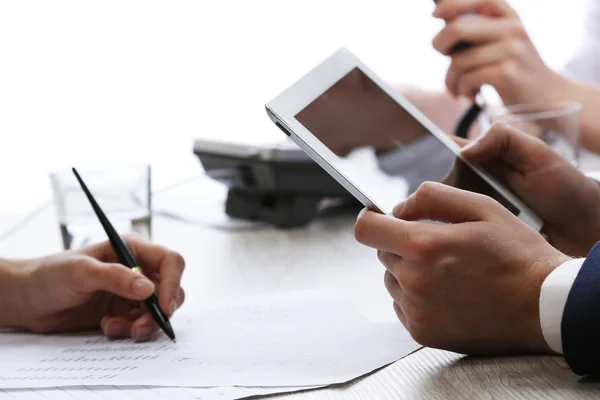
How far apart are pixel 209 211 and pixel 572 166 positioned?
0.60m

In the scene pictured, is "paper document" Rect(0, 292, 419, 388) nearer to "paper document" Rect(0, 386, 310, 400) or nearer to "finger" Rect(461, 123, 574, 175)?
"paper document" Rect(0, 386, 310, 400)

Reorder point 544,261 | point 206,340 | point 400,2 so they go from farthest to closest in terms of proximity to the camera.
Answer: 1. point 400,2
2. point 206,340
3. point 544,261

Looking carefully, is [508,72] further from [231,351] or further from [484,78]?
[231,351]

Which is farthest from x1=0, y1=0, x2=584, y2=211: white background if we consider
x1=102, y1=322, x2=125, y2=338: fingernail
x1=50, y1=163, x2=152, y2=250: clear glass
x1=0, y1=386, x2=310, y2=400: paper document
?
x1=0, y1=386, x2=310, y2=400: paper document

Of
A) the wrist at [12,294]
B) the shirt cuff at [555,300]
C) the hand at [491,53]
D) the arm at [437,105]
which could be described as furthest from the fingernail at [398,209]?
the arm at [437,105]

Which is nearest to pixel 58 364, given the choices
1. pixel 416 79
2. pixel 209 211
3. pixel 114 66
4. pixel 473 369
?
pixel 473 369

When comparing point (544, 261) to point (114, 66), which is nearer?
point (544, 261)

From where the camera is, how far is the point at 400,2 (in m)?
1.79

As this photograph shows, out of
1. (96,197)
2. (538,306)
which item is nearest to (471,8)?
(96,197)

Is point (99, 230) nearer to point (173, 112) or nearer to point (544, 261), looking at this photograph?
point (544, 261)

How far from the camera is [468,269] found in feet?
1.62

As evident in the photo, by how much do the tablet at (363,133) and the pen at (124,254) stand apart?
0.20 meters

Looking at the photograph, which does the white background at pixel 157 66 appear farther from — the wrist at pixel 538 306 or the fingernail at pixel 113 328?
the wrist at pixel 538 306

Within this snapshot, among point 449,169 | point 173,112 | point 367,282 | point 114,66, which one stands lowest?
point 367,282
